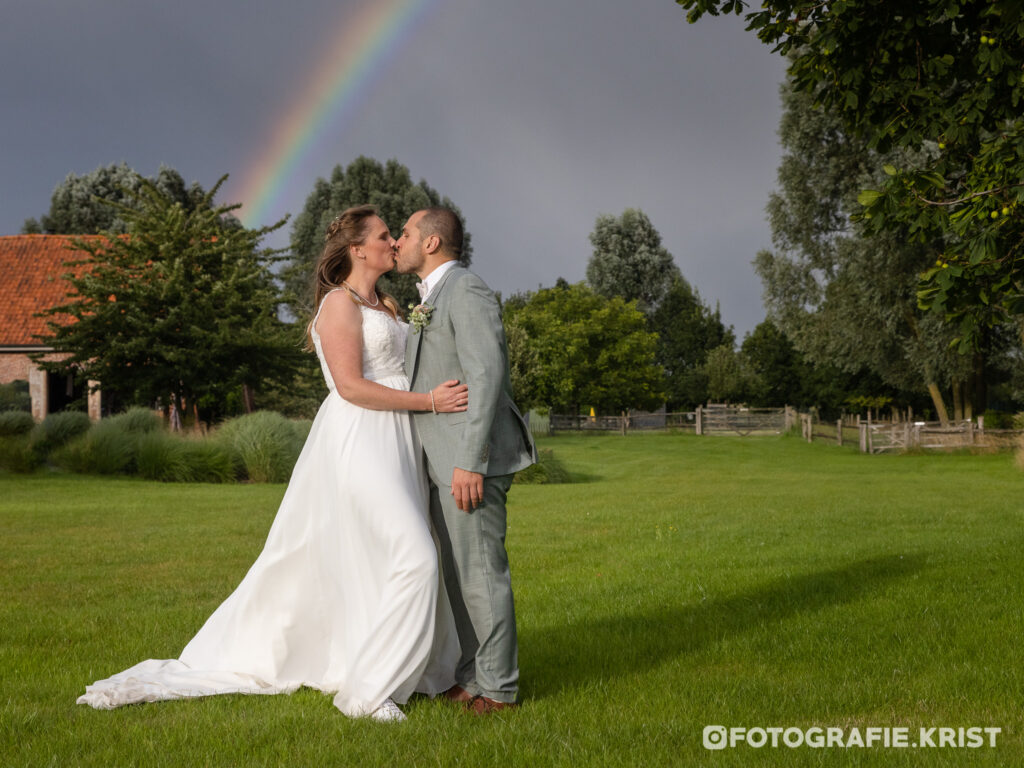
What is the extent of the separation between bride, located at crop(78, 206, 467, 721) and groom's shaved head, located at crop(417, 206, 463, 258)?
1.51ft

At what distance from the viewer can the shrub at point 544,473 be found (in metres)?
22.6

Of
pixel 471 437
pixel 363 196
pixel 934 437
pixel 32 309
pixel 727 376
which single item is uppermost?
pixel 363 196

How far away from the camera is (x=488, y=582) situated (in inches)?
176

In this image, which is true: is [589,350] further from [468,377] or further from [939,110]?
[468,377]

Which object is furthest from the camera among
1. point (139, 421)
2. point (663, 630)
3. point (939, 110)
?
point (139, 421)

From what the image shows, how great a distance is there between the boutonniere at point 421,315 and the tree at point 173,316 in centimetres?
1926

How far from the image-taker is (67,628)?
6582 mm

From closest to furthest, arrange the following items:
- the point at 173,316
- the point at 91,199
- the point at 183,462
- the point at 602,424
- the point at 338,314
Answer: the point at 338,314 < the point at 183,462 < the point at 173,316 < the point at 91,199 < the point at 602,424

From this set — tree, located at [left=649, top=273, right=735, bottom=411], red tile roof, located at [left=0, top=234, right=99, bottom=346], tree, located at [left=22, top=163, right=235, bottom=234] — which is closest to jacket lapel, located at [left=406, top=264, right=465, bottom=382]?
red tile roof, located at [left=0, top=234, right=99, bottom=346]

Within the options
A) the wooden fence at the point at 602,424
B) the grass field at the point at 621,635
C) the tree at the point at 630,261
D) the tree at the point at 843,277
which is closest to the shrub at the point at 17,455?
the grass field at the point at 621,635

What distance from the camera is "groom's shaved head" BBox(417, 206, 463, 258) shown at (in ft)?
15.3

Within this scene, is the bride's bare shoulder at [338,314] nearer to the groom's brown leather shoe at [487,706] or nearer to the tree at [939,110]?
the groom's brown leather shoe at [487,706]

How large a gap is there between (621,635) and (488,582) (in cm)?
201

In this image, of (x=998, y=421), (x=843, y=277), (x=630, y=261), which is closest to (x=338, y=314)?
(x=843, y=277)
